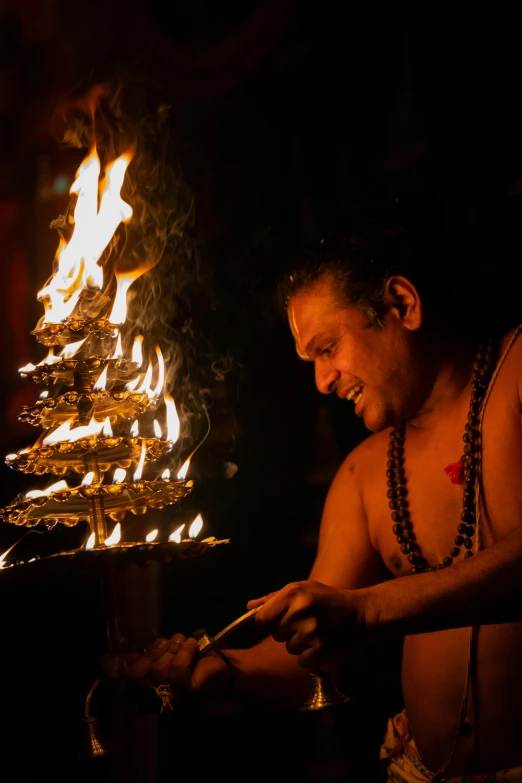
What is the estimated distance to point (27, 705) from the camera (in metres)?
2.60

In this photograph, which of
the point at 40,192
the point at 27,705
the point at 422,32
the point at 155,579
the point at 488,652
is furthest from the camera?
the point at 422,32

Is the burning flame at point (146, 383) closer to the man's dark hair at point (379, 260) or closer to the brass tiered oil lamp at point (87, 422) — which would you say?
the brass tiered oil lamp at point (87, 422)

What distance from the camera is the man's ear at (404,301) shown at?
2.37m

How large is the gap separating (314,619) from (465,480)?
0.74 metres

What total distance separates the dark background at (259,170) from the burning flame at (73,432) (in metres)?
1.06

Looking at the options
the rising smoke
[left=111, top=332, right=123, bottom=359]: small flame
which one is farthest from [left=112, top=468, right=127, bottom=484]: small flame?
the rising smoke

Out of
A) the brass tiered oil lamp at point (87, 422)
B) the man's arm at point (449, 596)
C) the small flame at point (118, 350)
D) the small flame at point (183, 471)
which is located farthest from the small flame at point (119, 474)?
the man's arm at point (449, 596)

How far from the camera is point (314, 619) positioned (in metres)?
1.71

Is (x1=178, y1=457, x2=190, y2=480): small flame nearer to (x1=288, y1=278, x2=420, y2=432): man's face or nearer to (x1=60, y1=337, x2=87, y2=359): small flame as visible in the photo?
(x1=60, y1=337, x2=87, y2=359): small flame

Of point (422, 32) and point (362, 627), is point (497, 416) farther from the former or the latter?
point (422, 32)

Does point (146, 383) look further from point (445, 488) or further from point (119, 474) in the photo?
point (445, 488)

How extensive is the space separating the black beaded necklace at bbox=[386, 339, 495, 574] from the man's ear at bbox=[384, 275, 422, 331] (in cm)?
22

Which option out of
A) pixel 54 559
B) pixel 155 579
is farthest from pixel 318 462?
pixel 54 559

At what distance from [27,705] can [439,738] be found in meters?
1.30
